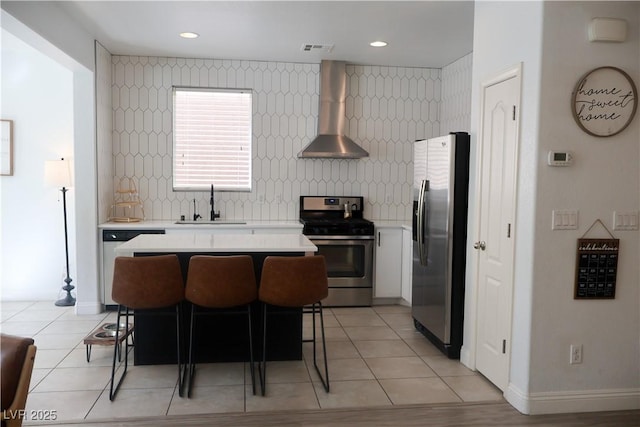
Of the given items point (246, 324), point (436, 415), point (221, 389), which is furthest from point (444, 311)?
point (221, 389)

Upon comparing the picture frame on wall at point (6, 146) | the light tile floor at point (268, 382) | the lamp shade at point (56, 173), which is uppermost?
the picture frame on wall at point (6, 146)

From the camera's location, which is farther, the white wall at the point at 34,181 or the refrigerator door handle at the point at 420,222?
the white wall at the point at 34,181

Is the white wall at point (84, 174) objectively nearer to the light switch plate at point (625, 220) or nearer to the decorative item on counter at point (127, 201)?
the decorative item on counter at point (127, 201)

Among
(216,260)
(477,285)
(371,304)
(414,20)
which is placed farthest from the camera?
(371,304)

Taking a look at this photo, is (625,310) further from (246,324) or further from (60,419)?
(60,419)

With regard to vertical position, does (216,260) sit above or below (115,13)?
below

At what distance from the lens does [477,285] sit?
144 inches

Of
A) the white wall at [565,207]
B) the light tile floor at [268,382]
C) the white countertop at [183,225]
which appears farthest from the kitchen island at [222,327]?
the white wall at [565,207]

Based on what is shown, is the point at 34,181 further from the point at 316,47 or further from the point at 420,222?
the point at 420,222

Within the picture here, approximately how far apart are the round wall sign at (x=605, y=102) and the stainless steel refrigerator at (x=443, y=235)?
3.18 feet

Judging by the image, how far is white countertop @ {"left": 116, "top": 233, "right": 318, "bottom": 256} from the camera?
3525mm

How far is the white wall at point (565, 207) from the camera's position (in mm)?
2938

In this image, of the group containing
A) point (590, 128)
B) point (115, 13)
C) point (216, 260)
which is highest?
point (115, 13)

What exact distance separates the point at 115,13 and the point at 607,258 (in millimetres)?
4052
